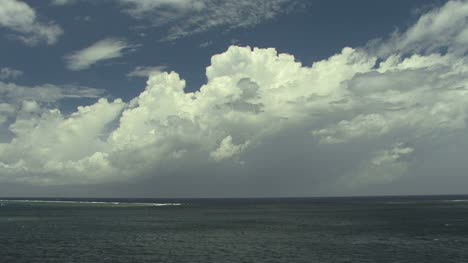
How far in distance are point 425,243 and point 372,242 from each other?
38.2ft

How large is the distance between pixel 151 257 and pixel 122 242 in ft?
81.1

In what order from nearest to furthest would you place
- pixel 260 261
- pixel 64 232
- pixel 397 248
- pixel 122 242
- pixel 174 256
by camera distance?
pixel 260 261
pixel 174 256
pixel 397 248
pixel 122 242
pixel 64 232

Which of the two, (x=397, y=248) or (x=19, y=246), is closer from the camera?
(x=397, y=248)

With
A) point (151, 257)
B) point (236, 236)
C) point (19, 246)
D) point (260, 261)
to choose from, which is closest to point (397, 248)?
point (260, 261)

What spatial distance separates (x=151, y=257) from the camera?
8319 cm

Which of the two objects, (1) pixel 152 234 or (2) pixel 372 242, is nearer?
(2) pixel 372 242

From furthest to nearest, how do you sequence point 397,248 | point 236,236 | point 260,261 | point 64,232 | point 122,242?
point 64,232, point 236,236, point 122,242, point 397,248, point 260,261

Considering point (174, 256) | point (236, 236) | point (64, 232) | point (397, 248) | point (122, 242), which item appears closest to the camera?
point (174, 256)

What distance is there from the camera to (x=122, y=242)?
345 ft

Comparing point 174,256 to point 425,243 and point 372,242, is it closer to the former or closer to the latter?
point 372,242

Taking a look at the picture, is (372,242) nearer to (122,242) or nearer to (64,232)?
(122,242)

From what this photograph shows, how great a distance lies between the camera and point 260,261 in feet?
258

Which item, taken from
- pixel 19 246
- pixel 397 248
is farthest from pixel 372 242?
pixel 19 246

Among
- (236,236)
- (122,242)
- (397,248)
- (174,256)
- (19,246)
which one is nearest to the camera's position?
(174,256)
